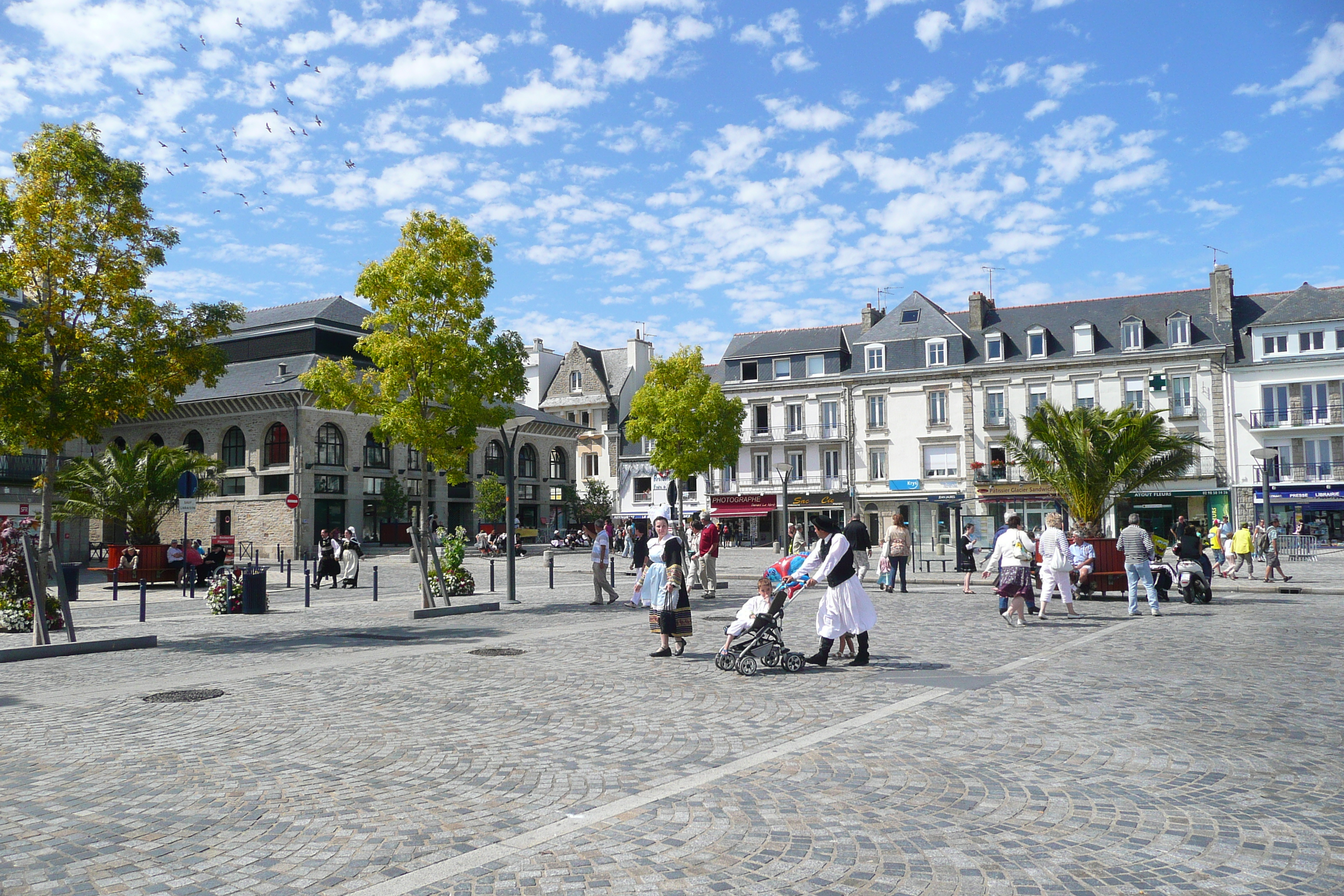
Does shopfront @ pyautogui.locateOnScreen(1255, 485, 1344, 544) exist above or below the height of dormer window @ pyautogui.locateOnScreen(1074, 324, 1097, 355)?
below

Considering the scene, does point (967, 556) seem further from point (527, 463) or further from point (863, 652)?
point (527, 463)

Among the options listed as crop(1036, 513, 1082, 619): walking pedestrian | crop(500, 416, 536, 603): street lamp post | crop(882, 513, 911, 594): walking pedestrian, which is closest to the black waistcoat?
crop(1036, 513, 1082, 619): walking pedestrian

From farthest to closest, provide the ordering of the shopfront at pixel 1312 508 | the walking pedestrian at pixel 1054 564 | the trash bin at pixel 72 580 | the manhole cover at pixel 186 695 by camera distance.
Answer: the shopfront at pixel 1312 508, the trash bin at pixel 72 580, the walking pedestrian at pixel 1054 564, the manhole cover at pixel 186 695

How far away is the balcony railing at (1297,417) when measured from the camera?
149 ft

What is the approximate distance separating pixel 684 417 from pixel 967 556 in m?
22.6

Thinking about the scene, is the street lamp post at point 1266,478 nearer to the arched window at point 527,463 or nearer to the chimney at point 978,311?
the chimney at point 978,311

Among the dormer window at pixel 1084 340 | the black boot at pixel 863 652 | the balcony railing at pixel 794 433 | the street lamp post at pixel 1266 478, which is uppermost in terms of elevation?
the dormer window at pixel 1084 340

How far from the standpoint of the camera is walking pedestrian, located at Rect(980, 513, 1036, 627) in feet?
47.0

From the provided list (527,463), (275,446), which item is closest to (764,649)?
(275,446)

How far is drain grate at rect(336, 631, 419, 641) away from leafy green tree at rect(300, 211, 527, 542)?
3.38m

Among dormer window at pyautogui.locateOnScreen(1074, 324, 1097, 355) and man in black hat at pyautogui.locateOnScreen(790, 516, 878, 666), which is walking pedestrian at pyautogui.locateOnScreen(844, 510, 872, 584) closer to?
man in black hat at pyautogui.locateOnScreen(790, 516, 878, 666)

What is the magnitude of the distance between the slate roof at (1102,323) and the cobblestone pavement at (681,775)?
4133 centimetres

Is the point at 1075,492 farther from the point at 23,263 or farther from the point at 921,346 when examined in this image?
the point at 921,346

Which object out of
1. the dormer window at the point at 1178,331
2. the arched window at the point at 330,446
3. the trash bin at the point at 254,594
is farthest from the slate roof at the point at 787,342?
the trash bin at the point at 254,594
